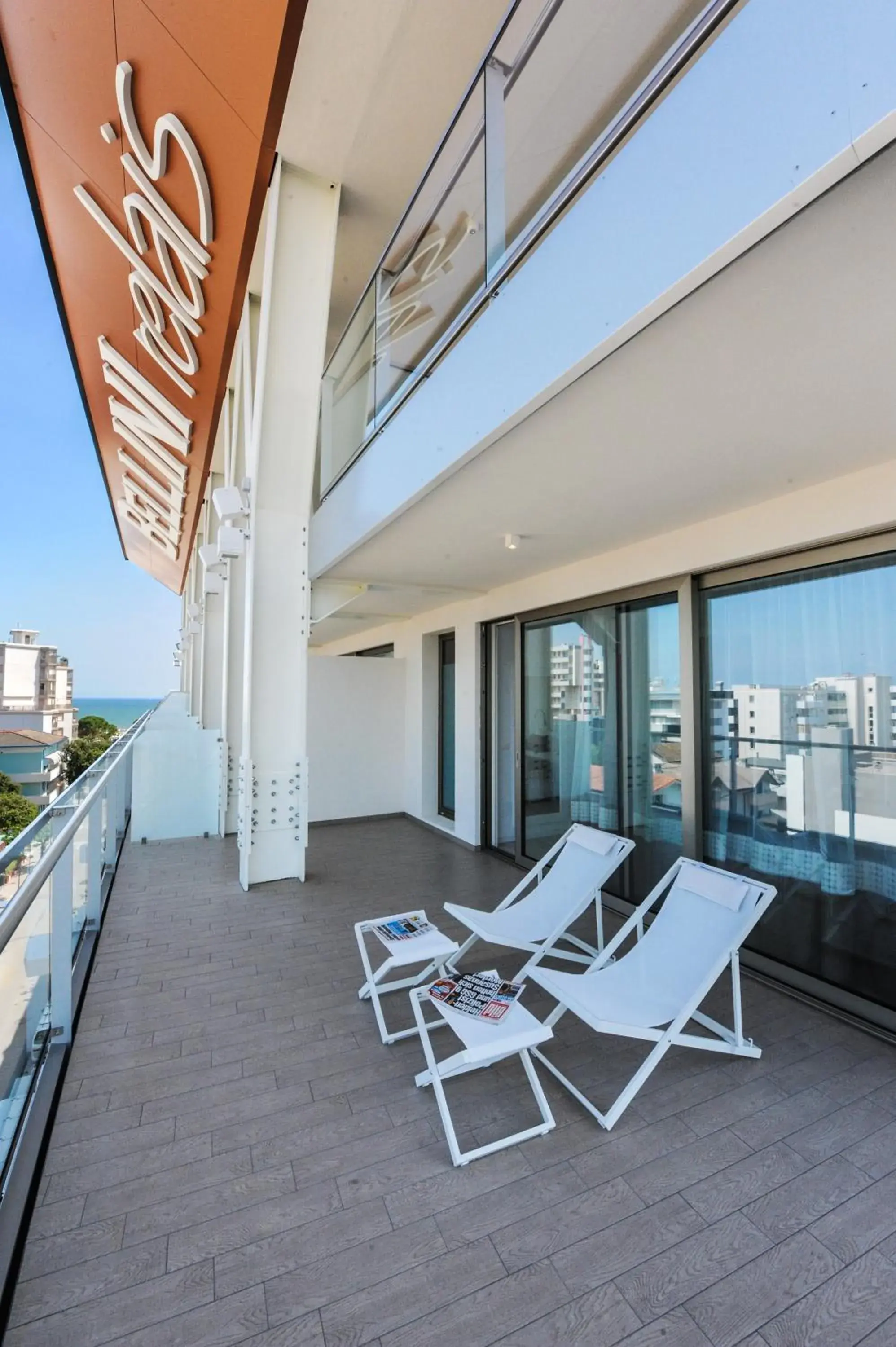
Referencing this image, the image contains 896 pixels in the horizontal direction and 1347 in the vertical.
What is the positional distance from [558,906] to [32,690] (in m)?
27.3

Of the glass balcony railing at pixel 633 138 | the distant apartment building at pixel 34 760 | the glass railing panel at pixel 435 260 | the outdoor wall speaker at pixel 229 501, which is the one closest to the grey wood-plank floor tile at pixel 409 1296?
the glass balcony railing at pixel 633 138

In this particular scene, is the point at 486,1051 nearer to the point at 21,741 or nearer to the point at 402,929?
the point at 402,929

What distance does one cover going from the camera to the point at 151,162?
147 inches

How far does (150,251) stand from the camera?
4637mm

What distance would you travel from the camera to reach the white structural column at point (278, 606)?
4.41m

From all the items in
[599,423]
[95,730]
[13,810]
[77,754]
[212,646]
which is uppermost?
[599,423]

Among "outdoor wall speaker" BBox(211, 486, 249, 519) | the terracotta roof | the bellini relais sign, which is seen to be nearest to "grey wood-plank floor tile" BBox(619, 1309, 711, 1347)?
"outdoor wall speaker" BBox(211, 486, 249, 519)

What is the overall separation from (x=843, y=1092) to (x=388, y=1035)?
1795 millimetres

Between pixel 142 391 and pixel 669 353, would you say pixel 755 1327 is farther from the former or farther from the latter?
pixel 142 391

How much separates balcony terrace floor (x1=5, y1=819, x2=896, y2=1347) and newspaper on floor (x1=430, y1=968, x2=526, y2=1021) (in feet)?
1.16

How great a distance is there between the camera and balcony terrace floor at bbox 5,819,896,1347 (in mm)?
1481

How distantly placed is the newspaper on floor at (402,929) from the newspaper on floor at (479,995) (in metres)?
0.44

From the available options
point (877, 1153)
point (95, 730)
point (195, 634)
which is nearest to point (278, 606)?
point (877, 1153)

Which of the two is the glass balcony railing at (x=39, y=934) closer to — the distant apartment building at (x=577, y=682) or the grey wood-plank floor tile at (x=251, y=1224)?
the grey wood-plank floor tile at (x=251, y=1224)
